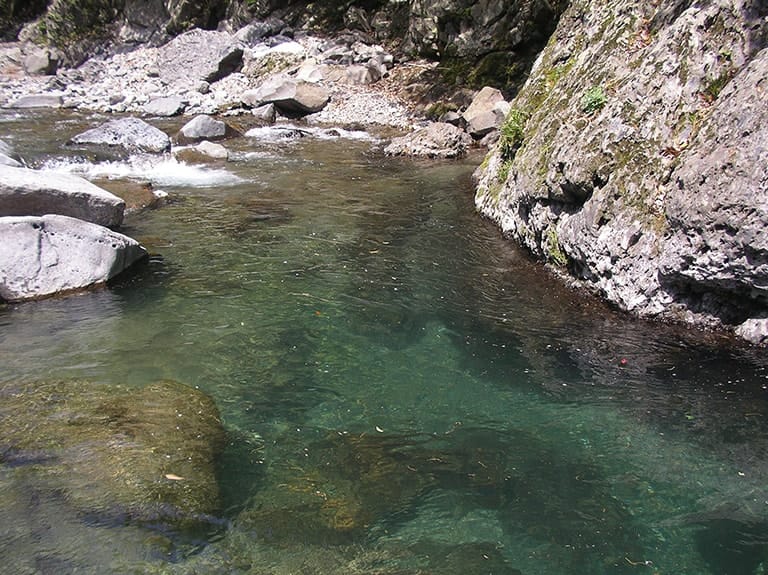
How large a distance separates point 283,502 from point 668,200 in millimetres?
5956

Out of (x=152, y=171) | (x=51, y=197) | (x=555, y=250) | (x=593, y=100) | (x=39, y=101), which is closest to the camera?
(x=593, y=100)

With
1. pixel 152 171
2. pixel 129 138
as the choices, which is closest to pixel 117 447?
pixel 152 171

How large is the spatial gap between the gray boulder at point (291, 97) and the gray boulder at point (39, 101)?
29.1ft

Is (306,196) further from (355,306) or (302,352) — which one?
(302,352)

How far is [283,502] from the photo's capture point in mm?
4914

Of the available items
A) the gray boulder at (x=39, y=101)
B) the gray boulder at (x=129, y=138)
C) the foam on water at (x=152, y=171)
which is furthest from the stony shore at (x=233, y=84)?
the foam on water at (x=152, y=171)

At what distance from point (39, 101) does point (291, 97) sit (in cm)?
1211

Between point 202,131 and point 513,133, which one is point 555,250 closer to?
point 513,133

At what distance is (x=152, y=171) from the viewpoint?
54.6 ft

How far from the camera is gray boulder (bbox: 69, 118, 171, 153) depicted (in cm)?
1775

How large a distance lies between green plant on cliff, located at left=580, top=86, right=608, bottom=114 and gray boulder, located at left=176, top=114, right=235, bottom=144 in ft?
45.8

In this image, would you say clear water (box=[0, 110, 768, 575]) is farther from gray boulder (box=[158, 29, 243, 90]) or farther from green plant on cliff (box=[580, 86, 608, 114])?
gray boulder (box=[158, 29, 243, 90])

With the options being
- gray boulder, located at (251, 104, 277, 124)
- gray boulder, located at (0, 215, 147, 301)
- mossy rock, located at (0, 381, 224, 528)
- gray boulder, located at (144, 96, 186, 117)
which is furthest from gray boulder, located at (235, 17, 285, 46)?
mossy rock, located at (0, 381, 224, 528)

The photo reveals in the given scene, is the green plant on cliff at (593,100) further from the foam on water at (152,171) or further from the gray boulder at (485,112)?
the gray boulder at (485,112)
